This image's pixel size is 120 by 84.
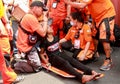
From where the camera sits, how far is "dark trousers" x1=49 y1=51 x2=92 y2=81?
3688mm

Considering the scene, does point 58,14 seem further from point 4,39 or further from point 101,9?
point 4,39

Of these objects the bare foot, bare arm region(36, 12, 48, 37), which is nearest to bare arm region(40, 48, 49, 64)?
bare arm region(36, 12, 48, 37)

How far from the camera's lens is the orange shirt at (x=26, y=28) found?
3781 millimetres

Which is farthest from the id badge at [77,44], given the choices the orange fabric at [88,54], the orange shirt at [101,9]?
the orange shirt at [101,9]

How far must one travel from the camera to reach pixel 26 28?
3.85 m

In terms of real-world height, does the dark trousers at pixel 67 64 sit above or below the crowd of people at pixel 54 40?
below

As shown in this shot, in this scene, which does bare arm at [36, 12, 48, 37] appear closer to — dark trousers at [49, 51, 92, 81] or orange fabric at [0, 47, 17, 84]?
dark trousers at [49, 51, 92, 81]

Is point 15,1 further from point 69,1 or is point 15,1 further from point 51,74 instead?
point 51,74

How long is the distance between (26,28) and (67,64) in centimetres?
72

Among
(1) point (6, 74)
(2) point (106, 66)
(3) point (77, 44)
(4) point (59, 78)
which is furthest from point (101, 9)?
(1) point (6, 74)

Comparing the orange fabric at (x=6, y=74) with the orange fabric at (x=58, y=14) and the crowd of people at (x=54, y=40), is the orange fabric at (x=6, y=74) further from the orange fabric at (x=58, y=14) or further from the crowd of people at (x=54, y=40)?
the orange fabric at (x=58, y=14)

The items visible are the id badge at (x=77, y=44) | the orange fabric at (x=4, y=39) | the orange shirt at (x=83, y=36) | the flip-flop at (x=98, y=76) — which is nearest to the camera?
the orange fabric at (x=4, y=39)

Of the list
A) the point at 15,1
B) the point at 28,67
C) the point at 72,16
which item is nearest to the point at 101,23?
the point at 72,16

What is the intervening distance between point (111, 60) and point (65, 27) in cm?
107
